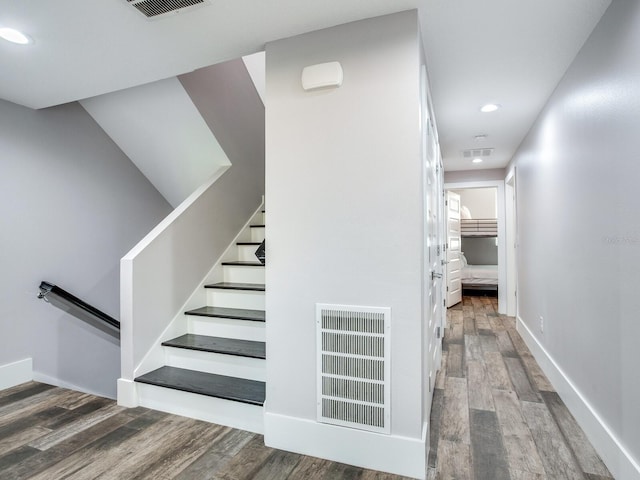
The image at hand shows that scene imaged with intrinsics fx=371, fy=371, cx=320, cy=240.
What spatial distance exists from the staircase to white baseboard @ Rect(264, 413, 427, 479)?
0.62ft

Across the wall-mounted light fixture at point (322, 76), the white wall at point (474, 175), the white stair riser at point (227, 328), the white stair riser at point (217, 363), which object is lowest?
the white stair riser at point (217, 363)

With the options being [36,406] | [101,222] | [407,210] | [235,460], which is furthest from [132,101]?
[235,460]

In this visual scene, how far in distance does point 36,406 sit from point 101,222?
5.19 ft

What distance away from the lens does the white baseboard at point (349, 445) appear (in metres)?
1.73

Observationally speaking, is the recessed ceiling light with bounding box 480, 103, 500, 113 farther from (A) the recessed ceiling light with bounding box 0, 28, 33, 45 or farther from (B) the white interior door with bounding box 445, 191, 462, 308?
(A) the recessed ceiling light with bounding box 0, 28, 33, 45

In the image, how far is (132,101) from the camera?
119 inches

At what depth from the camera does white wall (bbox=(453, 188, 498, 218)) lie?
9.09 meters

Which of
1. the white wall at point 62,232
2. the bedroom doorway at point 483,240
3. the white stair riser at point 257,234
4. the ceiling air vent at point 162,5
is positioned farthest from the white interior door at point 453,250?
the ceiling air vent at point 162,5

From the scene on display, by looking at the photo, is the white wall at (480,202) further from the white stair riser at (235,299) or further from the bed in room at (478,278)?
the white stair riser at (235,299)

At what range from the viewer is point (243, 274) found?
10.4ft

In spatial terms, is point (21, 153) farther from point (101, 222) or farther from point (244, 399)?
point (244, 399)

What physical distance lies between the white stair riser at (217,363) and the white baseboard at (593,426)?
5.90ft

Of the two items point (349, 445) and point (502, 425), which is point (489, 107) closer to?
point (502, 425)

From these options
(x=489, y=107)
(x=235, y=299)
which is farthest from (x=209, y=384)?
(x=489, y=107)
